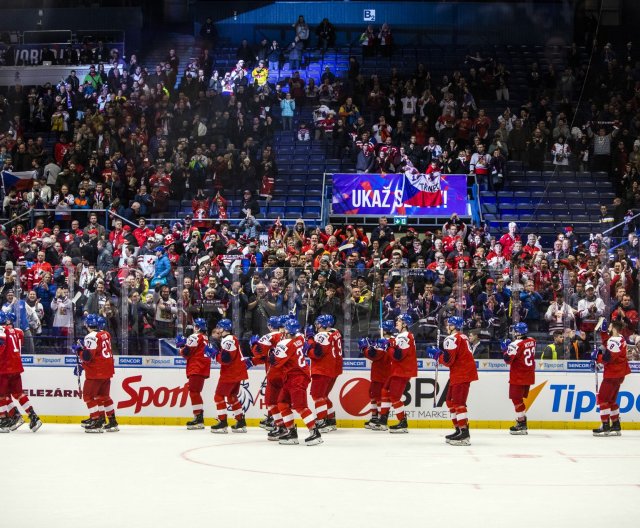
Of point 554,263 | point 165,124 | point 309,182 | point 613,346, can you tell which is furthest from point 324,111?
point 613,346

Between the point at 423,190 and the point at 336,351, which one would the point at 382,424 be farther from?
the point at 423,190

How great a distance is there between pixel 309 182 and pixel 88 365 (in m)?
10.9

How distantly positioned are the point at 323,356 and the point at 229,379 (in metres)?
1.52

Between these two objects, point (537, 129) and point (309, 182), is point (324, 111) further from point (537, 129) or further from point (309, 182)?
point (537, 129)

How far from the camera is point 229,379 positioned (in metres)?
16.3

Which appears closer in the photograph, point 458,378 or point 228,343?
point 458,378

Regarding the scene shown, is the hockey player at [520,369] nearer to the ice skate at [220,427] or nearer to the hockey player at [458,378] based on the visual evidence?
the hockey player at [458,378]

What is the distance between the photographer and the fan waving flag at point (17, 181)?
25.2 meters

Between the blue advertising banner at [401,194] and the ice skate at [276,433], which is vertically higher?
the blue advertising banner at [401,194]

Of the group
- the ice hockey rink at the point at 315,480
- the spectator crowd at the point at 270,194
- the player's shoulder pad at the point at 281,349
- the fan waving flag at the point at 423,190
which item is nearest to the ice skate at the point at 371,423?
the ice hockey rink at the point at 315,480

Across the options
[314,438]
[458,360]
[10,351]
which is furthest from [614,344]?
[10,351]

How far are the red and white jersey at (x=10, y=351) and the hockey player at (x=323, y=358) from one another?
428 cm

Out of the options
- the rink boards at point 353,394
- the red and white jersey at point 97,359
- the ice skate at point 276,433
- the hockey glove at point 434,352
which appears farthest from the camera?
the rink boards at point 353,394

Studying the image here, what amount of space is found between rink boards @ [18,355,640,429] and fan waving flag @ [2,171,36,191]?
850cm
